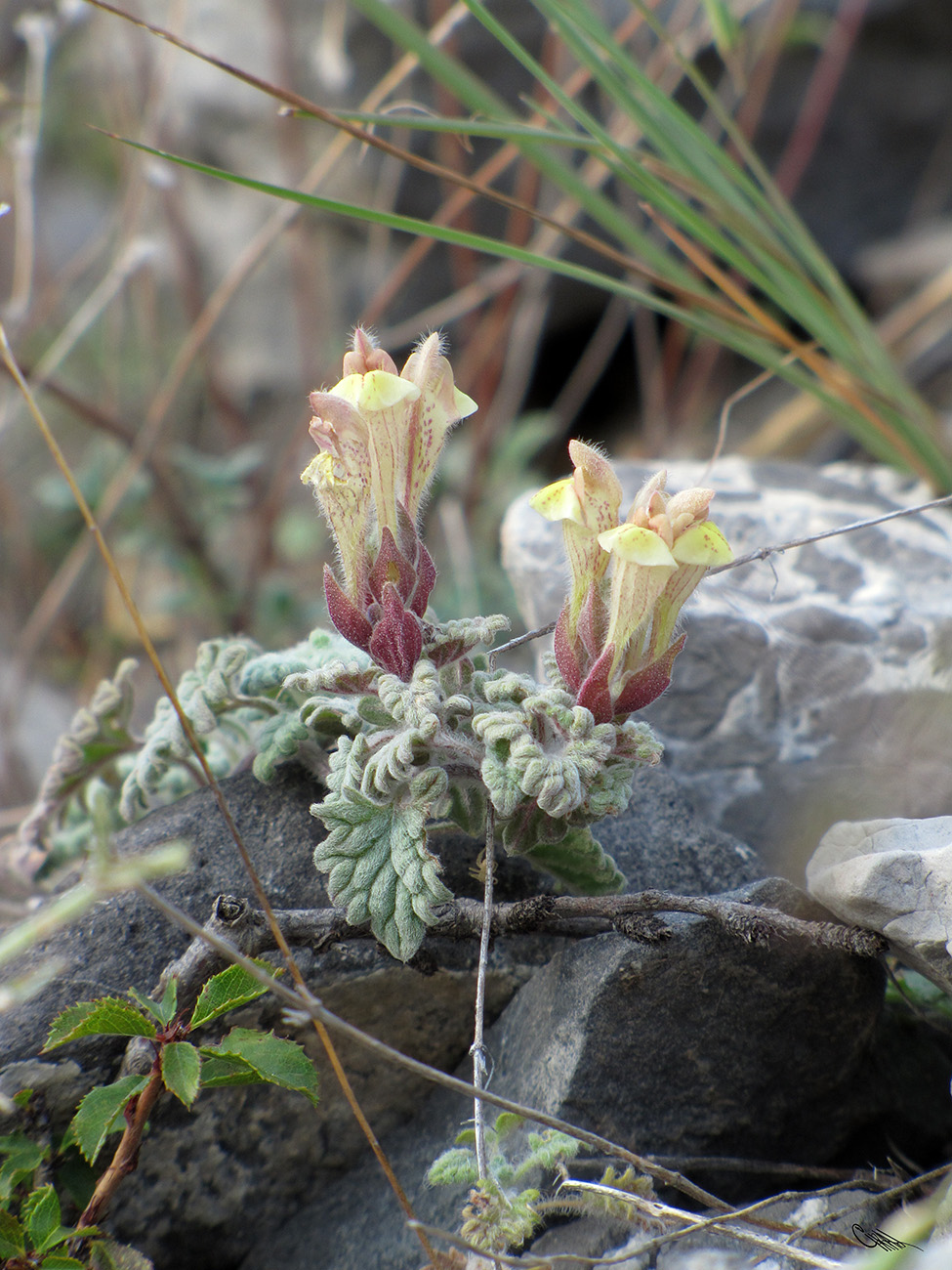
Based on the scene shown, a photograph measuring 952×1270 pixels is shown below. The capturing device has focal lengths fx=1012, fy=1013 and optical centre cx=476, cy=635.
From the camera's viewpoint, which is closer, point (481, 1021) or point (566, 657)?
point (481, 1021)

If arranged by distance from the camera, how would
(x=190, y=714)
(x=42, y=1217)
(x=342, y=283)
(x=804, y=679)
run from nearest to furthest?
(x=42, y=1217)
(x=190, y=714)
(x=804, y=679)
(x=342, y=283)

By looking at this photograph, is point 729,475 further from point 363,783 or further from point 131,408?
point 131,408

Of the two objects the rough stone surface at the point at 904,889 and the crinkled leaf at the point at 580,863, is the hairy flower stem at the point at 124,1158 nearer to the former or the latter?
the crinkled leaf at the point at 580,863

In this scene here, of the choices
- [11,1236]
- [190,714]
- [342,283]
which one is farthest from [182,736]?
[342,283]

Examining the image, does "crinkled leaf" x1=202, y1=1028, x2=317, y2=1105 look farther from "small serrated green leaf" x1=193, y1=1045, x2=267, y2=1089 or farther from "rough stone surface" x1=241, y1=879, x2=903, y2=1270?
"rough stone surface" x1=241, y1=879, x2=903, y2=1270

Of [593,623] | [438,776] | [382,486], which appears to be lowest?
[438,776]

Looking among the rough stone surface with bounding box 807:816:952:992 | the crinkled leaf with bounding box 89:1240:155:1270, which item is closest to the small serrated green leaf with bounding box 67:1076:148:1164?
the crinkled leaf with bounding box 89:1240:155:1270

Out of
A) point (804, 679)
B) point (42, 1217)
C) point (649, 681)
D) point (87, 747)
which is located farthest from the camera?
point (804, 679)

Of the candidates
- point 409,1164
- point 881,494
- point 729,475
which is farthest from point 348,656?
point 881,494

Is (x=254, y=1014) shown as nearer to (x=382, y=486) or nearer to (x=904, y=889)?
(x=382, y=486)
